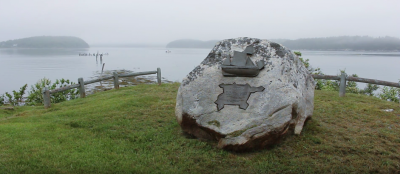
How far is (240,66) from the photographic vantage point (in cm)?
472

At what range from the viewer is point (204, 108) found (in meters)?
4.63

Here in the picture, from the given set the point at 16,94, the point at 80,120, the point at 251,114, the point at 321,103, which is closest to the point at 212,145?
the point at 251,114

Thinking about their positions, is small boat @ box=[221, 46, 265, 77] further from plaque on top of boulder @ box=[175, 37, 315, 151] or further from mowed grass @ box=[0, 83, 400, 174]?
mowed grass @ box=[0, 83, 400, 174]

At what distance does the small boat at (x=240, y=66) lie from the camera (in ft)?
15.3

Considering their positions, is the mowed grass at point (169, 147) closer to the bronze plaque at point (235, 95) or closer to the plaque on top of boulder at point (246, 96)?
the plaque on top of boulder at point (246, 96)

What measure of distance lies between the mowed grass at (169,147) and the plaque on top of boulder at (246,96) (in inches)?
12.2

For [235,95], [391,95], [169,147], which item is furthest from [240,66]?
[391,95]

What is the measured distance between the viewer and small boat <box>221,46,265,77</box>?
468 centimetres

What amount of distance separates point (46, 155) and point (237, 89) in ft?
11.0

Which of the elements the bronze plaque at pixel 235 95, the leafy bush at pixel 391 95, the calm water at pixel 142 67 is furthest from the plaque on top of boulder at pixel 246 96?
the calm water at pixel 142 67

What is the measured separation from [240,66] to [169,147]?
6.37 feet

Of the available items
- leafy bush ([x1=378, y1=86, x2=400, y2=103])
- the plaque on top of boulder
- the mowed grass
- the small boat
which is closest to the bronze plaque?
the plaque on top of boulder

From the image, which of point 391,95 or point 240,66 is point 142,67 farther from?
point 240,66

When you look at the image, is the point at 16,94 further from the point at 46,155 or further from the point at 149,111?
the point at 46,155
